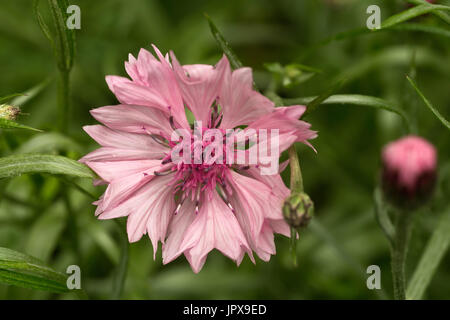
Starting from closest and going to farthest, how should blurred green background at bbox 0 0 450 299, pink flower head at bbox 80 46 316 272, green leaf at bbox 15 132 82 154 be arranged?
1. pink flower head at bbox 80 46 316 272
2. green leaf at bbox 15 132 82 154
3. blurred green background at bbox 0 0 450 299

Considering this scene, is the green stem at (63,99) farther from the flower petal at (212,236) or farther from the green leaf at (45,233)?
the flower petal at (212,236)

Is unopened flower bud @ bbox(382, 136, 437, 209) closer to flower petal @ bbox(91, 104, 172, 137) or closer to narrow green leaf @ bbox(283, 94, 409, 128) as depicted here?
narrow green leaf @ bbox(283, 94, 409, 128)

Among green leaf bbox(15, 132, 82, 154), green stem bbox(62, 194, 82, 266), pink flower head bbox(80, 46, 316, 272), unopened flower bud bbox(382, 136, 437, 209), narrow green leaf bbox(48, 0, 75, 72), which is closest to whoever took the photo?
unopened flower bud bbox(382, 136, 437, 209)

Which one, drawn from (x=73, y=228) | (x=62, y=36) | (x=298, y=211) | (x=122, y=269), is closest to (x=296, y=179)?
(x=298, y=211)

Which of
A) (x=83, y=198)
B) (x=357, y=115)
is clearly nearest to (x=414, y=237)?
(x=357, y=115)

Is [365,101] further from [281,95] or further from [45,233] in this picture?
[45,233]

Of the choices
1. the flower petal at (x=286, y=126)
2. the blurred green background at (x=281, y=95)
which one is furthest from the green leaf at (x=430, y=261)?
the flower petal at (x=286, y=126)

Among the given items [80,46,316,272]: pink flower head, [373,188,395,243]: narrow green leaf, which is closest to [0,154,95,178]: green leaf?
[80,46,316,272]: pink flower head
